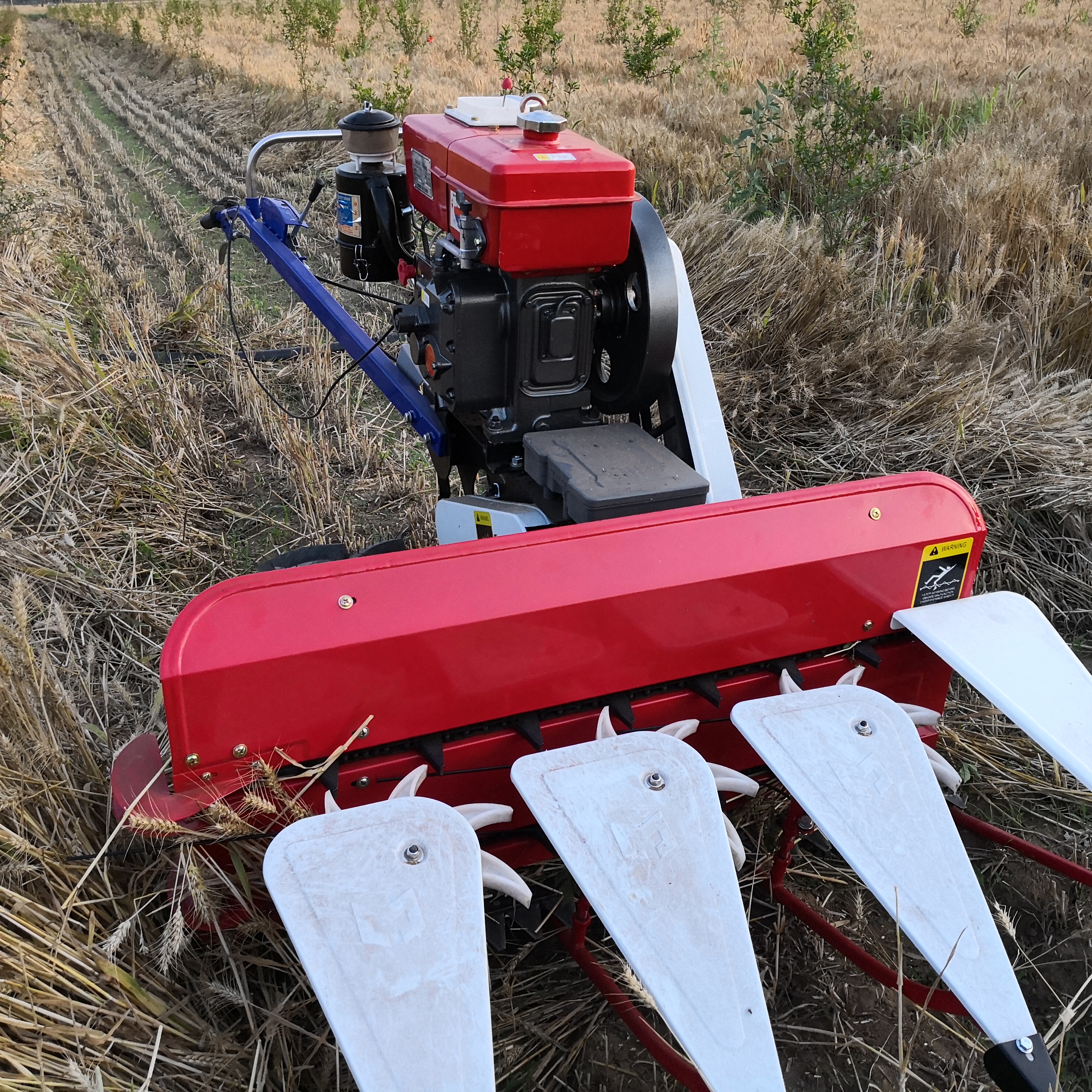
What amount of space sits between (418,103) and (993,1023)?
28.7 ft

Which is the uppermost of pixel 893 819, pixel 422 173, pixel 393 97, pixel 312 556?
pixel 422 173

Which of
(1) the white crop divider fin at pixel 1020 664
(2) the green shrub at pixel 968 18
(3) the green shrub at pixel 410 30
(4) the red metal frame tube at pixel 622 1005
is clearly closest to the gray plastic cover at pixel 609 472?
(1) the white crop divider fin at pixel 1020 664

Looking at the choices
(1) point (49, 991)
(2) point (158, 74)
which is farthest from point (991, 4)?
(1) point (49, 991)

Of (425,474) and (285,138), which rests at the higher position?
(285,138)

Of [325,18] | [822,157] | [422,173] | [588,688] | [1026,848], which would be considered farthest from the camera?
[325,18]

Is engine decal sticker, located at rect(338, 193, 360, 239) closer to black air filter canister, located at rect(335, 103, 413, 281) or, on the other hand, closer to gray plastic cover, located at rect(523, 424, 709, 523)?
black air filter canister, located at rect(335, 103, 413, 281)

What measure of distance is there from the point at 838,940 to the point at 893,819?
0.35m

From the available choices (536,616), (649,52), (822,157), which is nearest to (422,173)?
(536,616)

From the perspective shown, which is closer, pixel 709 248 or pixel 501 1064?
pixel 501 1064

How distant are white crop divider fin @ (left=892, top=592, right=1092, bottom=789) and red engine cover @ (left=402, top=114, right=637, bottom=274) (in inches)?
40.8

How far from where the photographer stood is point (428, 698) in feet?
5.34

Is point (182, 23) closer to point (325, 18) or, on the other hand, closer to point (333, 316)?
point (325, 18)

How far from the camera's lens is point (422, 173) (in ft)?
8.45

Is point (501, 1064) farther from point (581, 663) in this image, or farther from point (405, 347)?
point (405, 347)
